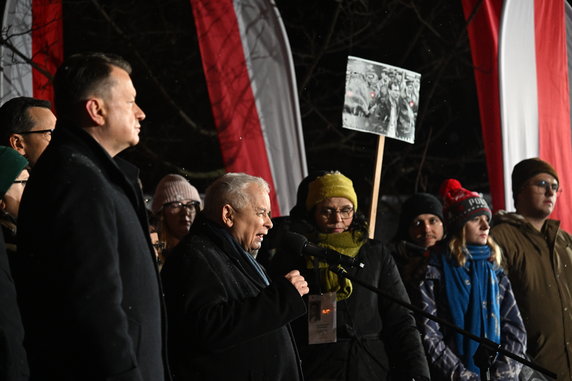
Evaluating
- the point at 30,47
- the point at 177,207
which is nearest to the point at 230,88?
the point at 30,47

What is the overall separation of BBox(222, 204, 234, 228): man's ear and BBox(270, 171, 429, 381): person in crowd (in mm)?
808

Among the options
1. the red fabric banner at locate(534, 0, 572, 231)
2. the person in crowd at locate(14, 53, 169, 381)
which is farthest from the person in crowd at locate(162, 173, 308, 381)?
the red fabric banner at locate(534, 0, 572, 231)

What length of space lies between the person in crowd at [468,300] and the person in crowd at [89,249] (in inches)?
113

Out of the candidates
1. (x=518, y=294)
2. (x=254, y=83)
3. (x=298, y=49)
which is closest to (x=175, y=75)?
(x=298, y=49)

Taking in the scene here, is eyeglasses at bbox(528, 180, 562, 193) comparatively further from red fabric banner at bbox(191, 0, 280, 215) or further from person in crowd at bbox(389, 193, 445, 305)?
red fabric banner at bbox(191, 0, 280, 215)

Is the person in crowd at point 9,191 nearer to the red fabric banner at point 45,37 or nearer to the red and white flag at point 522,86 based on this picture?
the red fabric banner at point 45,37

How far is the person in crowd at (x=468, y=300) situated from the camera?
5.45 metres

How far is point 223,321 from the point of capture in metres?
3.63

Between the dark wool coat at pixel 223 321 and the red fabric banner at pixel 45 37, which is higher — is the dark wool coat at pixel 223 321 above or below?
below

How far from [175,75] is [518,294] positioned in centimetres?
824

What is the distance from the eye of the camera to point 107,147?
3.00 m

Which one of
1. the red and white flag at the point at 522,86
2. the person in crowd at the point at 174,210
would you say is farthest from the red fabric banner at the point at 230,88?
the red and white flag at the point at 522,86

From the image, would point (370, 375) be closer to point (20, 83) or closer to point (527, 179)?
point (527, 179)

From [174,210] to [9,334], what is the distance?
3.16 metres
